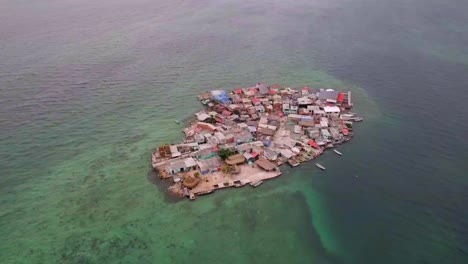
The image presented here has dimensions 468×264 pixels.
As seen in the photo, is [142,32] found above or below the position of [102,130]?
above

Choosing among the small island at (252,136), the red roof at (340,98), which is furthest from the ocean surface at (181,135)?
the red roof at (340,98)

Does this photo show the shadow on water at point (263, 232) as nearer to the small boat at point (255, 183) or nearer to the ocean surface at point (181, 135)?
the ocean surface at point (181, 135)

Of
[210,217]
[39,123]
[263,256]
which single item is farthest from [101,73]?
[263,256]

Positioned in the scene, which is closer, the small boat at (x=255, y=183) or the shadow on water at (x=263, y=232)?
the shadow on water at (x=263, y=232)

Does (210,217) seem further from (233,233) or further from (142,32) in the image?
(142,32)

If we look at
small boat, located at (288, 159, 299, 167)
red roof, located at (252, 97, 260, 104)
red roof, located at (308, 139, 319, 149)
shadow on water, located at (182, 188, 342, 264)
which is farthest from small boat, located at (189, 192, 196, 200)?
red roof, located at (252, 97, 260, 104)

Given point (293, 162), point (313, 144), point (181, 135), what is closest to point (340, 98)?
point (313, 144)

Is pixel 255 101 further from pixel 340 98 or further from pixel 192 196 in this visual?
pixel 192 196
